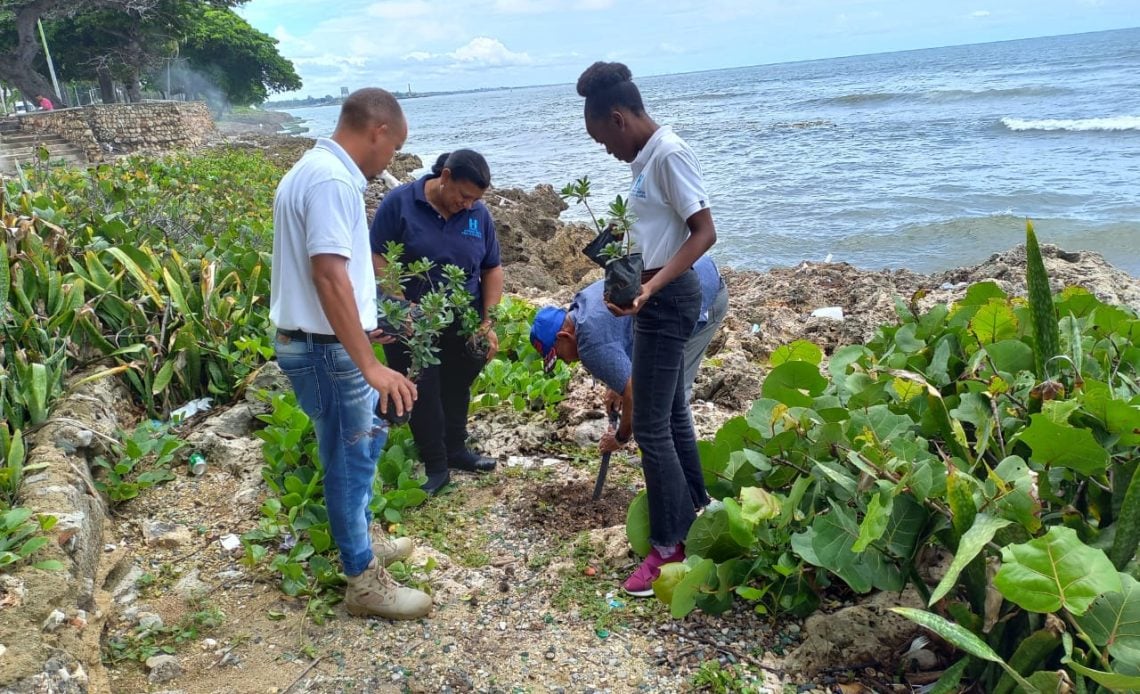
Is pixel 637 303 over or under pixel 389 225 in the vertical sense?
under

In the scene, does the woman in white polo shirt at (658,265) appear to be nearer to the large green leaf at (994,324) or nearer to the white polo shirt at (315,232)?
the white polo shirt at (315,232)

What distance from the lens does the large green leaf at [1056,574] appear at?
1.71 metres

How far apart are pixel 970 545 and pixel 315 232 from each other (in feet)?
6.20

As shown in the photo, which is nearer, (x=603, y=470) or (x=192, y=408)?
(x=603, y=470)

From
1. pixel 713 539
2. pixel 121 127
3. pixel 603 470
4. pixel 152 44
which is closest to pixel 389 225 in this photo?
pixel 603 470

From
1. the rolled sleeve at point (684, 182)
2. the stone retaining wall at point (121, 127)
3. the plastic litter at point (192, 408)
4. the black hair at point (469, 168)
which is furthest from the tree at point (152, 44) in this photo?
the rolled sleeve at point (684, 182)

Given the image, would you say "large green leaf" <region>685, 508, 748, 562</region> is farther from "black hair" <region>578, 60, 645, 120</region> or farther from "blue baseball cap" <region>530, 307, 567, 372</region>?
"black hair" <region>578, 60, 645, 120</region>

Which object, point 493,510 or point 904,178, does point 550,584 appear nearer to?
point 493,510

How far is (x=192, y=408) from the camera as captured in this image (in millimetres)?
4188

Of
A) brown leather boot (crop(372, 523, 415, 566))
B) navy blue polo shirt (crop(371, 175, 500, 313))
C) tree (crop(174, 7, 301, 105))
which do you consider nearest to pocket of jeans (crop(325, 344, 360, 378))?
brown leather boot (crop(372, 523, 415, 566))

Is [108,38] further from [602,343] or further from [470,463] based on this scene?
[602,343]

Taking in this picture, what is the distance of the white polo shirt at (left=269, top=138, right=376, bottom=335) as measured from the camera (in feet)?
7.46

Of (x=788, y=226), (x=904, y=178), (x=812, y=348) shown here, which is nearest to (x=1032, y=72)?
(x=904, y=178)

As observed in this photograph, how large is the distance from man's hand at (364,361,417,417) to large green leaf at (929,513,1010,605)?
1477 mm
